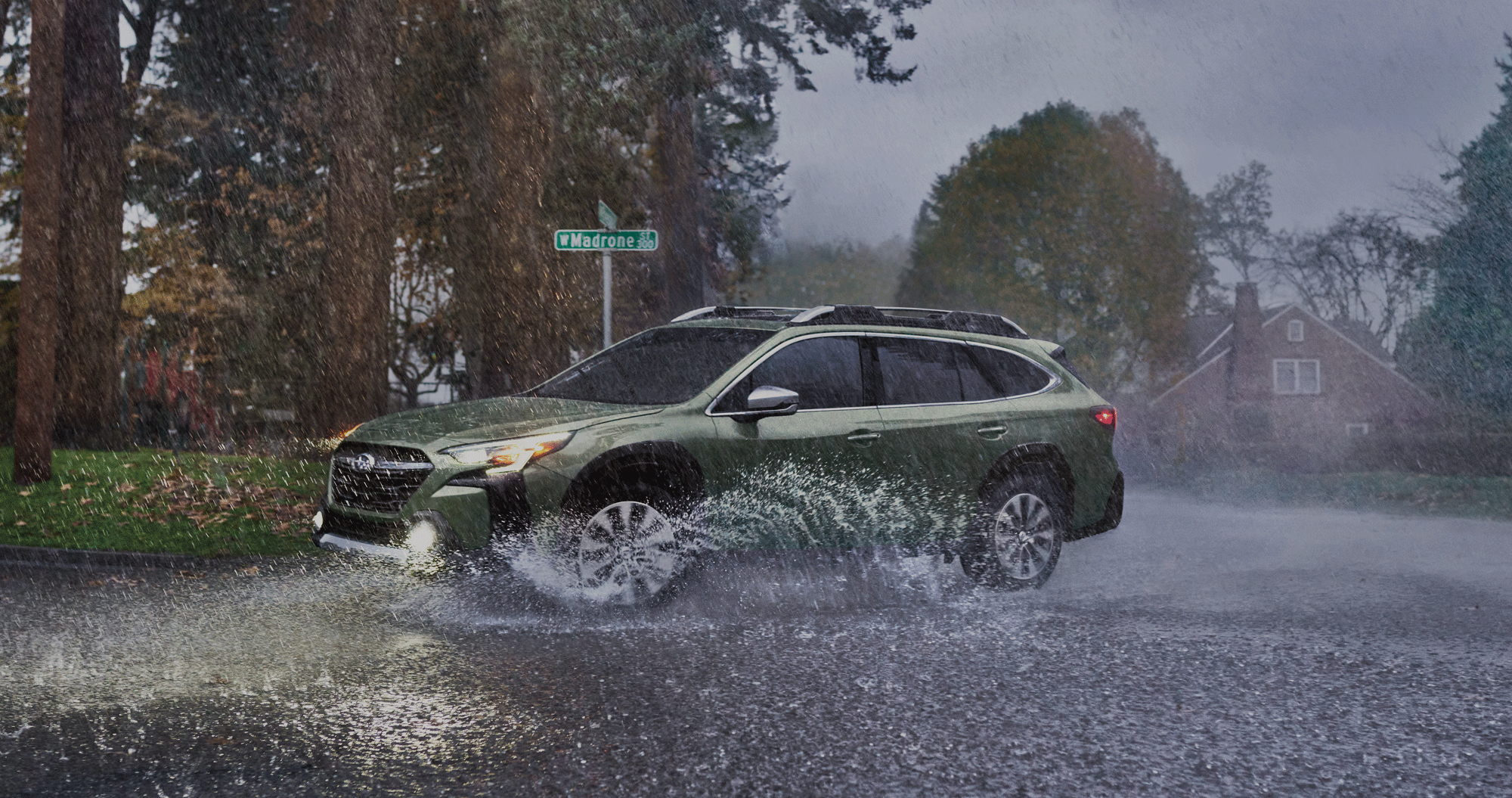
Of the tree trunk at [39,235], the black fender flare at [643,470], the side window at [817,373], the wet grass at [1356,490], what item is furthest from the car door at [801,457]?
the wet grass at [1356,490]

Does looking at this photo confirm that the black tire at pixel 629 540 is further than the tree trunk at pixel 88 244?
No

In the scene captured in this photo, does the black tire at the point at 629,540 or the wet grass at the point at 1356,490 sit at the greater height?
the black tire at the point at 629,540

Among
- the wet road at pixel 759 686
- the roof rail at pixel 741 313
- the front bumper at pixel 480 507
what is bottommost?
the wet road at pixel 759 686

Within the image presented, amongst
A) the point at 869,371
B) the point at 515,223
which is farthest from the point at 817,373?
the point at 515,223

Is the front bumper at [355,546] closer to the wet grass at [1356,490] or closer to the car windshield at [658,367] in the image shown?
the car windshield at [658,367]

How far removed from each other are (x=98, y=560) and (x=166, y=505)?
2626 mm

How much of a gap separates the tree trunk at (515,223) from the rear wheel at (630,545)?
10.3 meters

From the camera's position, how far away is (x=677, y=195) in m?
23.8

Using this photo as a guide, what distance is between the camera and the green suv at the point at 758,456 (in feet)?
21.3

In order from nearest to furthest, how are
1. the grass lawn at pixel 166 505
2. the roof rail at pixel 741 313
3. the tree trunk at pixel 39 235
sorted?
1. the roof rail at pixel 741 313
2. the grass lawn at pixel 166 505
3. the tree trunk at pixel 39 235

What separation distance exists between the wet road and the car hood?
1.01m

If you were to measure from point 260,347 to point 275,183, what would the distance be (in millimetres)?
3882

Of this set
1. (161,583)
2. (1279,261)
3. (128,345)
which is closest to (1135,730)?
(161,583)

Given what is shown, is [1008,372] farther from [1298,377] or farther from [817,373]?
[1298,377]
